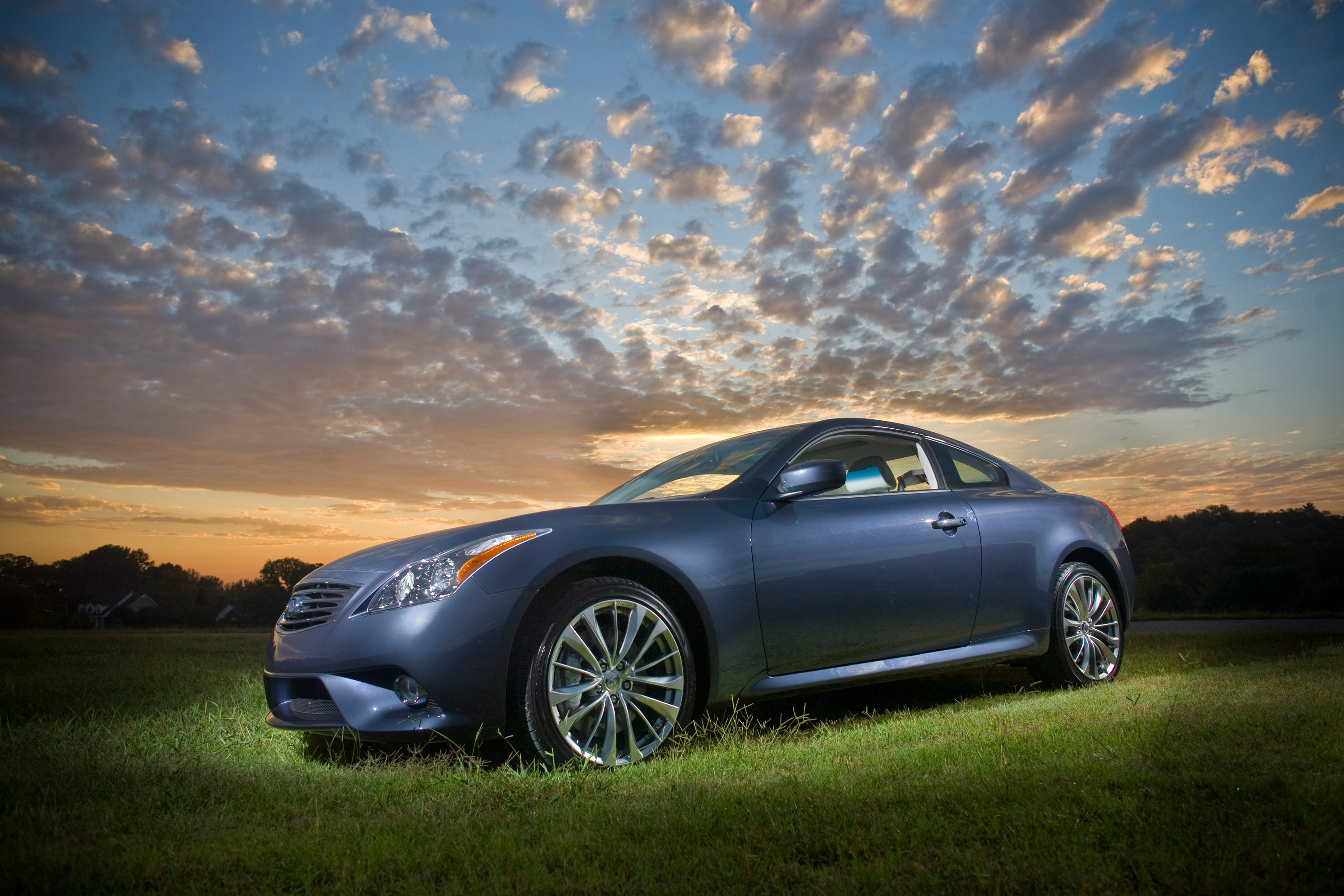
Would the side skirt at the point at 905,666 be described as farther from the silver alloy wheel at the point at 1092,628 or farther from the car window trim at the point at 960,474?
the car window trim at the point at 960,474

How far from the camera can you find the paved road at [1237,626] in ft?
31.0

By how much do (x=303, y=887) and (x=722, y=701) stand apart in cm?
197

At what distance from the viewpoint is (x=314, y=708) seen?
3.52 m

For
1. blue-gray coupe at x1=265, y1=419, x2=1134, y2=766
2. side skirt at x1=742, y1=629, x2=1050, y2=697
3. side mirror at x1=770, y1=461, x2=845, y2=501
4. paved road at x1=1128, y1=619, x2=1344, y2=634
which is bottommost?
paved road at x1=1128, y1=619, x2=1344, y2=634

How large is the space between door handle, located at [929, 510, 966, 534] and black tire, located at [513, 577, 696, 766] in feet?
5.49

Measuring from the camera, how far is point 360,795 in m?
2.97

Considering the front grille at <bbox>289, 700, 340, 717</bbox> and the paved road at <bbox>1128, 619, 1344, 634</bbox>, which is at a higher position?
the front grille at <bbox>289, 700, 340, 717</bbox>

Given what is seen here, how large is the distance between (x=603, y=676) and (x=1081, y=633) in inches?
135

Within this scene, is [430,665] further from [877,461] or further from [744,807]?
[877,461]

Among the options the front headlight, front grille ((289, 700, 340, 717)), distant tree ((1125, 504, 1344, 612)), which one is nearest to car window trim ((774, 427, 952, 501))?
the front headlight

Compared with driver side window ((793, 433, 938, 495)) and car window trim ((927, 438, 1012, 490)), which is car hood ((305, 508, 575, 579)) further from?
car window trim ((927, 438, 1012, 490))

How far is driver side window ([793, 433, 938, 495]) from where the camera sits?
464cm

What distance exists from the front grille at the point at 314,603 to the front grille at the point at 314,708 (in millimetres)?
305

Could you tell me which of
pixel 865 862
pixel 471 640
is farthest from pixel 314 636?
pixel 865 862
